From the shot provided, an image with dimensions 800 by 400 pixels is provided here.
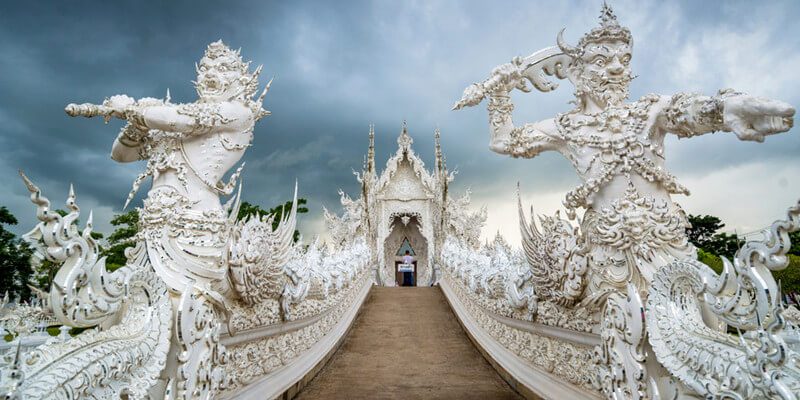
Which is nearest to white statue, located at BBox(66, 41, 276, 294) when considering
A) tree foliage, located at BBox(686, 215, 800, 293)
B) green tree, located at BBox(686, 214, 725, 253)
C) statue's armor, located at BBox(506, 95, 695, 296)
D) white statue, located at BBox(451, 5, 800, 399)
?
white statue, located at BBox(451, 5, 800, 399)

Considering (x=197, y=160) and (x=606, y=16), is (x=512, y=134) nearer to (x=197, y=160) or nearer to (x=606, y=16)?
(x=606, y=16)

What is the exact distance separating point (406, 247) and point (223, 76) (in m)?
12.5

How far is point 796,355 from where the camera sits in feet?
4.51

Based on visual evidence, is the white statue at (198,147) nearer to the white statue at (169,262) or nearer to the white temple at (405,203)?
the white statue at (169,262)

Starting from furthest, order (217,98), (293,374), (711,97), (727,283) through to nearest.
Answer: (293,374) < (217,98) < (711,97) < (727,283)

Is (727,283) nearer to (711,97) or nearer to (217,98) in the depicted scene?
(711,97)

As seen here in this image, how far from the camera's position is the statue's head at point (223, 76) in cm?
303

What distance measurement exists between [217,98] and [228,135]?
0.31 meters

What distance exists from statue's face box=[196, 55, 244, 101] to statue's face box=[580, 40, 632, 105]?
2617mm

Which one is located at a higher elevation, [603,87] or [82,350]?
[603,87]

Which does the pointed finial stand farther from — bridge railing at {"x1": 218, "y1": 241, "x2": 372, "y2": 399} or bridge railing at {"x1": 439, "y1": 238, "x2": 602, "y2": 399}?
bridge railing at {"x1": 218, "y1": 241, "x2": 372, "y2": 399}

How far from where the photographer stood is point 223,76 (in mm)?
3061

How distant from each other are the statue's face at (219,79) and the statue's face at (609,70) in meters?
2.62

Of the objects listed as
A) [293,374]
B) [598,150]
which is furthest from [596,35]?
[293,374]
